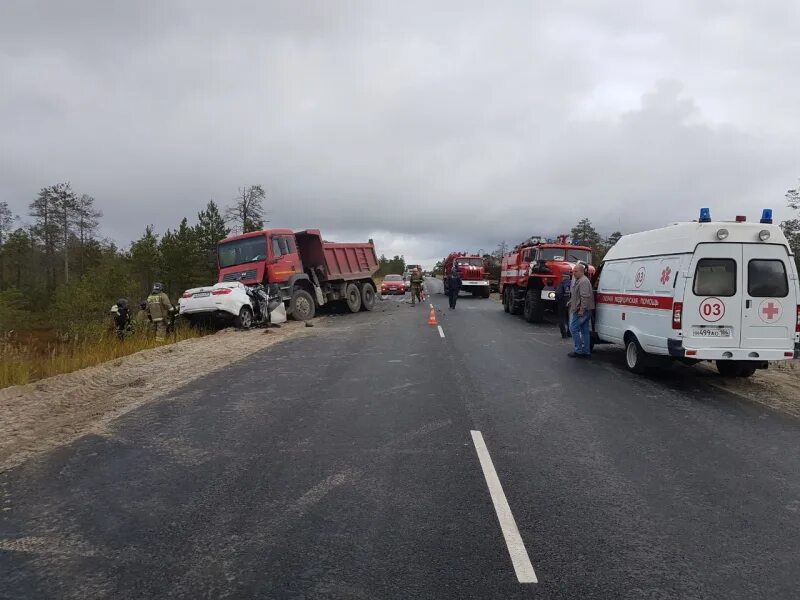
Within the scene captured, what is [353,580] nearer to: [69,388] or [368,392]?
[368,392]

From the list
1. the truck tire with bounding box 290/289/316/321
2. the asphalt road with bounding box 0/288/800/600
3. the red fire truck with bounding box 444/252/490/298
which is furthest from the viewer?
the red fire truck with bounding box 444/252/490/298

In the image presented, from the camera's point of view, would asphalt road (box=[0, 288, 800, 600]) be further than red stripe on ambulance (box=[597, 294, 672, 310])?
No

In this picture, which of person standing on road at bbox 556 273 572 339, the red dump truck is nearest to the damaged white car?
the red dump truck

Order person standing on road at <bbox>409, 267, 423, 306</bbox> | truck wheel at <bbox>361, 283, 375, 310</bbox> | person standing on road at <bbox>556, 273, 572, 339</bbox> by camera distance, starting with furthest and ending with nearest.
A: person standing on road at <bbox>409, 267, 423, 306</bbox>
truck wheel at <bbox>361, 283, 375, 310</bbox>
person standing on road at <bbox>556, 273, 572, 339</bbox>

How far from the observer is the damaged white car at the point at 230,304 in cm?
1446

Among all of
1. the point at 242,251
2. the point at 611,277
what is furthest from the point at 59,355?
the point at 611,277

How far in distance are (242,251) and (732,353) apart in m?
13.5

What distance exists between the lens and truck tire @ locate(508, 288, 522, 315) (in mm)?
20094

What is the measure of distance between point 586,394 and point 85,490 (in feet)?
20.3

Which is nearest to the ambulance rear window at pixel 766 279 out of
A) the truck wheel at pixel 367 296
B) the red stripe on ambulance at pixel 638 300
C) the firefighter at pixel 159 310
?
the red stripe on ambulance at pixel 638 300

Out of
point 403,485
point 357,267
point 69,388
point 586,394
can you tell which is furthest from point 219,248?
point 403,485

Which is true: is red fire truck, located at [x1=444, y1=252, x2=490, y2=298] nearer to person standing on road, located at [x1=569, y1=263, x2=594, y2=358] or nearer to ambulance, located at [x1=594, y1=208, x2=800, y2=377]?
person standing on road, located at [x1=569, y1=263, x2=594, y2=358]

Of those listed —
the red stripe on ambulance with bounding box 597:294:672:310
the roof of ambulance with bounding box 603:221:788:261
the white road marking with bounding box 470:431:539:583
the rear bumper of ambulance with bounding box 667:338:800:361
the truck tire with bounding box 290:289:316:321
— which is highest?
the roof of ambulance with bounding box 603:221:788:261

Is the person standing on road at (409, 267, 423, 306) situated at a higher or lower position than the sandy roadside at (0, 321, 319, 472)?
higher
